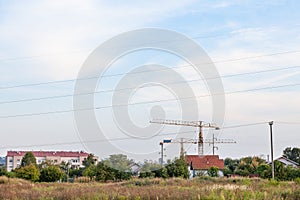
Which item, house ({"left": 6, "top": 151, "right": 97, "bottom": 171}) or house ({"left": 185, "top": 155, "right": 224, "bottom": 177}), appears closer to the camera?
house ({"left": 185, "top": 155, "right": 224, "bottom": 177})

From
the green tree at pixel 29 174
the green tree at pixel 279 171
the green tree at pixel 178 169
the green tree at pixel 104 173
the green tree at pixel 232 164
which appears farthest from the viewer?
the green tree at pixel 232 164

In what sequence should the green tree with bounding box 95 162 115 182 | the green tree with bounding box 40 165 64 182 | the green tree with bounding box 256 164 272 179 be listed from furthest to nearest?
the green tree with bounding box 40 165 64 182
the green tree with bounding box 95 162 115 182
the green tree with bounding box 256 164 272 179

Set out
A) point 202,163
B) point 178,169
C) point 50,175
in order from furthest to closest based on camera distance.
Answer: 1. point 202,163
2. point 50,175
3. point 178,169

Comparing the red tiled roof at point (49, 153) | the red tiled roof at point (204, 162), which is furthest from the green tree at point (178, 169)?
the red tiled roof at point (49, 153)

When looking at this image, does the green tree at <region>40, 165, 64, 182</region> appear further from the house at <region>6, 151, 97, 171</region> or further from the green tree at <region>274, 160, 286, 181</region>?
the house at <region>6, 151, 97, 171</region>

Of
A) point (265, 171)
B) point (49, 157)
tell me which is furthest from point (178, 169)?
point (49, 157)

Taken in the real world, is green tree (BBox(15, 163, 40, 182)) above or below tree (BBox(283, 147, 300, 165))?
below

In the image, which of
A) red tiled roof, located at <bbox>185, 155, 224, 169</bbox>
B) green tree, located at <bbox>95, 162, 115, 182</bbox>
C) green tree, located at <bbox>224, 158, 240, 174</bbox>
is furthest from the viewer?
green tree, located at <bbox>224, 158, 240, 174</bbox>

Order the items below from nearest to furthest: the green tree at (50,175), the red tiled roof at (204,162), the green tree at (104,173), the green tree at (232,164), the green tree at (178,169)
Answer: the green tree at (104,173)
the green tree at (178,169)
the green tree at (50,175)
the red tiled roof at (204,162)
the green tree at (232,164)

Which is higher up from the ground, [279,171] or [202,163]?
[202,163]

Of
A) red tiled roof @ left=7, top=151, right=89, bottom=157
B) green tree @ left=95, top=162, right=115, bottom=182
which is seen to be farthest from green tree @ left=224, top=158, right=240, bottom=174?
red tiled roof @ left=7, top=151, right=89, bottom=157

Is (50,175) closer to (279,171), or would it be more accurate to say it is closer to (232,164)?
(279,171)

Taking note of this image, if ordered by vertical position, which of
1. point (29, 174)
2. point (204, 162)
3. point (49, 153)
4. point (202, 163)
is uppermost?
point (49, 153)

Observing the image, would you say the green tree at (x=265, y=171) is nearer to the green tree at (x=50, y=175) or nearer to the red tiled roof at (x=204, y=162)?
the red tiled roof at (x=204, y=162)
